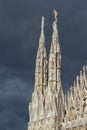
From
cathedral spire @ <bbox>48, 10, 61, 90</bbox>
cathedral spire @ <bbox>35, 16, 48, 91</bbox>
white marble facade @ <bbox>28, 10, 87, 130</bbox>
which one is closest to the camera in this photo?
white marble facade @ <bbox>28, 10, 87, 130</bbox>

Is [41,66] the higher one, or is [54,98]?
[41,66]

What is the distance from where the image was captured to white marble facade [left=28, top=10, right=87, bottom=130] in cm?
2806

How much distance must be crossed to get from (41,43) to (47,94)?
3.84 m

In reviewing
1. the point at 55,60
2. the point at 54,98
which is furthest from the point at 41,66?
the point at 54,98

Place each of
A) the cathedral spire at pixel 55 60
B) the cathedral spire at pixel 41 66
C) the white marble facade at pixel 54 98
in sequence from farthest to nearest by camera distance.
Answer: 1. the cathedral spire at pixel 41 66
2. the cathedral spire at pixel 55 60
3. the white marble facade at pixel 54 98

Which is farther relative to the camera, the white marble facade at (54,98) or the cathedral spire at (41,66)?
the cathedral spire at (41,66)

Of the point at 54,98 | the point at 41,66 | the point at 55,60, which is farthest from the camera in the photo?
the point at 41,66

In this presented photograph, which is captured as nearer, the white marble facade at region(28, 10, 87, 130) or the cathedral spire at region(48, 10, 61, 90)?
the white marble facade at region(28, 10, 87, 130)

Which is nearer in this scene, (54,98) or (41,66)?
(54,98)

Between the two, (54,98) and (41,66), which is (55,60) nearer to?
(41,66)

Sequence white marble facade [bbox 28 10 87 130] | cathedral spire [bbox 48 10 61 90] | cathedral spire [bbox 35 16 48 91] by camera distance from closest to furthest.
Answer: white marble facade [bbox 28 10 87 130], cathedral spire [bbox 48 10 61 90], cathedral spire [bbox 35 16 48 91]

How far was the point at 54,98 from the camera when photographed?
2902 centimetres

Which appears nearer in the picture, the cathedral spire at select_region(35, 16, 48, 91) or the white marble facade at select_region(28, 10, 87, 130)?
the white marble facade at select_region(28, 10, 87, 130)

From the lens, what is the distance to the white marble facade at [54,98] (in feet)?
92.1
